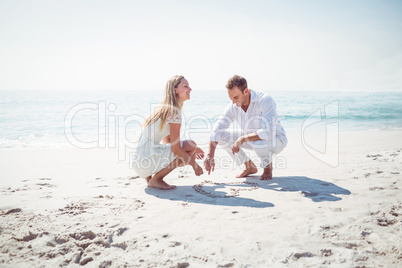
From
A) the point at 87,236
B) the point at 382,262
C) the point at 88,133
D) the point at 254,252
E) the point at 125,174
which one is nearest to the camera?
the point at 382,262

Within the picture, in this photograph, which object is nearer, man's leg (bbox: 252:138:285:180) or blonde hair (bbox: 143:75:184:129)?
blonde hair (bbox: 143:75:184:129)

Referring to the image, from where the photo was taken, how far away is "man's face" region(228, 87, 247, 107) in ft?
12.4

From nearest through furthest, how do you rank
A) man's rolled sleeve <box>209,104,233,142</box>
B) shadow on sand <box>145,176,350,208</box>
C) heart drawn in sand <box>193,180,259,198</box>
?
shadow on sand <box>145,176,350,208</box>
heart drawn in sand <box>193,180,259,198</box>
man's rolled sleeve <box>209,104,233,142</box>

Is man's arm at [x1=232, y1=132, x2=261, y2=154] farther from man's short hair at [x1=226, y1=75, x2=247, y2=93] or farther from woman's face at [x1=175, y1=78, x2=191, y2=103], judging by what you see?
woman's face at [x1=175, y1=78, x2=191, y2=103]

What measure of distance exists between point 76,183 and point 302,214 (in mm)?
2950

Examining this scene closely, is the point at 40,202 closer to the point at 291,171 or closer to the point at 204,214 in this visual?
the point at 204,214

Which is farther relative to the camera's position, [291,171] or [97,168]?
[97,168]

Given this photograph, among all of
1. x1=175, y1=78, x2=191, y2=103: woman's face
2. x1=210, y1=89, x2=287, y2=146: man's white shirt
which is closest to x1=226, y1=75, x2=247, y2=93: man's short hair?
x1=210, y1=89, x2=287, y2=146: man's white shirt

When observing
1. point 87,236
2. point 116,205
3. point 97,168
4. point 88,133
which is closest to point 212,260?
point 87,236

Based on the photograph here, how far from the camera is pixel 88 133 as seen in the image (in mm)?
10484

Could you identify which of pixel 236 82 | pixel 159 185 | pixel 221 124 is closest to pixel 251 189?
pixel 221 124

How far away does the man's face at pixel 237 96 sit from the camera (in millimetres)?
3777

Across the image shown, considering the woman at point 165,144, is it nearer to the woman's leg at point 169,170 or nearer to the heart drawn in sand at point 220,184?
the woman's leg at point 169,170

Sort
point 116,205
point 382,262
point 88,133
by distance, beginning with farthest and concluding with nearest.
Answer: point 88,133
point 116,205
point 382,262
